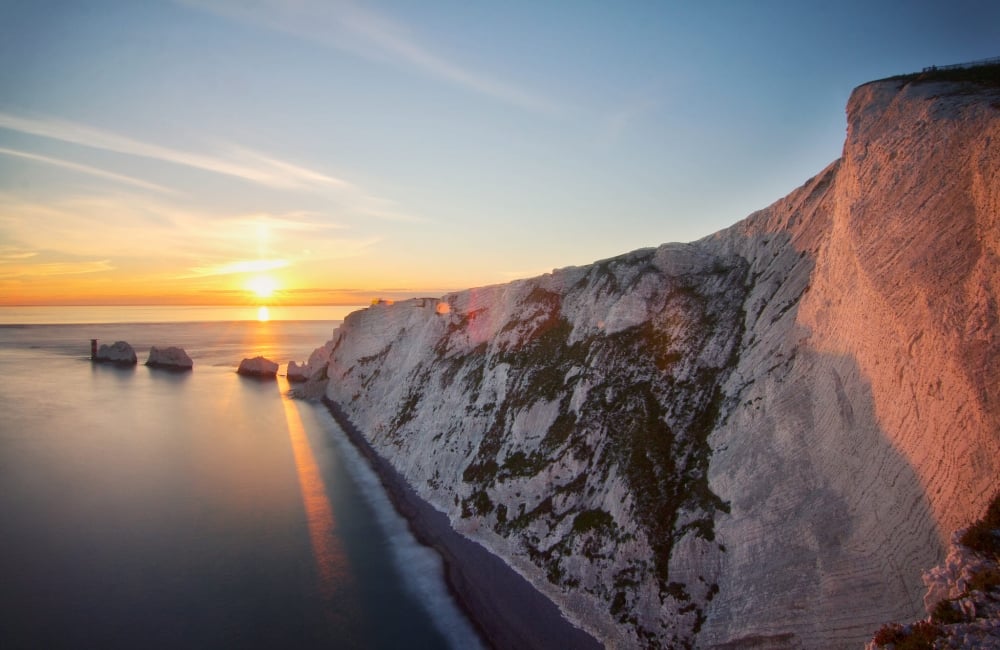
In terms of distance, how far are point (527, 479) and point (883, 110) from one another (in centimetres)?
2164

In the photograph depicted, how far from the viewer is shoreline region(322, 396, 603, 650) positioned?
19.2 m

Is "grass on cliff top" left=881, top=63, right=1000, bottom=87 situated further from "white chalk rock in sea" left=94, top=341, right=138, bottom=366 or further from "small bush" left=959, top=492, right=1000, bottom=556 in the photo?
"white chalk rock in sea" left=94, top=341, right=138, bottom=366

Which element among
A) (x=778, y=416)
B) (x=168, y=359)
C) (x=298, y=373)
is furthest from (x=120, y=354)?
(x=778, y=416)

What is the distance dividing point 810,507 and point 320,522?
82.8 ft

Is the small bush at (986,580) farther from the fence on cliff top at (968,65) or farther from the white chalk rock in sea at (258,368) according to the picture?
the white chalk rock in sea at (258,368)

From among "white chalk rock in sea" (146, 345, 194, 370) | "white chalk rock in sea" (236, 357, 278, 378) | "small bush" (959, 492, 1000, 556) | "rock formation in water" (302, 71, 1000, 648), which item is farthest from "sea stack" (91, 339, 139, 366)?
"small bush" (959, 492, 1000, 556)

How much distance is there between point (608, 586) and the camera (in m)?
19.7

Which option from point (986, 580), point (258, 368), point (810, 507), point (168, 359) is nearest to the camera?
point (986, 580)

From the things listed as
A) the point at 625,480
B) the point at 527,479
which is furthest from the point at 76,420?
the point at 625,480

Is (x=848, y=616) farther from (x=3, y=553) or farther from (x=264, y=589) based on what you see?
(x=3, y=553)

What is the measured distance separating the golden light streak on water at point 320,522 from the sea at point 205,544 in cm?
11

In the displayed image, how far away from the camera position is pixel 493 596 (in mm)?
21969

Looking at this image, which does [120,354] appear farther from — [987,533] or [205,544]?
[987,533]

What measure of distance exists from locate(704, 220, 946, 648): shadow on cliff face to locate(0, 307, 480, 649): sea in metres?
10.8
